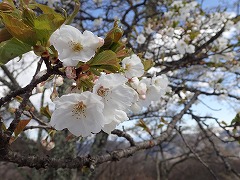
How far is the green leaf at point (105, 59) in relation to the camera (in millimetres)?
646

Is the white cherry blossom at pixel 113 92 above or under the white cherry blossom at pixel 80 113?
above

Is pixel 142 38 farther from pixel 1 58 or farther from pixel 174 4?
pixel 1 58

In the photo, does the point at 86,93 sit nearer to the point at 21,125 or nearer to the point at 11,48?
the point at 11,48

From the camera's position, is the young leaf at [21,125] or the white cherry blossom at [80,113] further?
the young leaf at [21,125]

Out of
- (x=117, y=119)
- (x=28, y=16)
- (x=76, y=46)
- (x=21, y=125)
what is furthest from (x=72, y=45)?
(x=21, y=125)

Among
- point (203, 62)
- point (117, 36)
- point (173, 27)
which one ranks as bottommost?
point (117, 36)

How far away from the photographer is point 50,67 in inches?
26.5

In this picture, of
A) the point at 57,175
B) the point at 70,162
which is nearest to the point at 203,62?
the point at 57,175

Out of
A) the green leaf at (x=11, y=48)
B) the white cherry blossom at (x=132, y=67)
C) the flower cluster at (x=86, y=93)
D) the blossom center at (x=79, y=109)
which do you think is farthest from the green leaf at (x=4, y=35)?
the white cherry blossom at (x=132, y=67)

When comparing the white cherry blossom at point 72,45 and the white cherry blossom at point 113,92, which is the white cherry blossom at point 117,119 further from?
the white cherry blossom at point 72,45

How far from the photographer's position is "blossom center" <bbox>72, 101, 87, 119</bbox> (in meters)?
0.72

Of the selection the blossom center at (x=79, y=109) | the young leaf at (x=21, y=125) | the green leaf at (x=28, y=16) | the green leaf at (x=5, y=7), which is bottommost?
the blossom center at (x=79, y=109)

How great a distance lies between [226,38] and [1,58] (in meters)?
3.58

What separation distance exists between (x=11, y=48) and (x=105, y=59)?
223 millimetres
